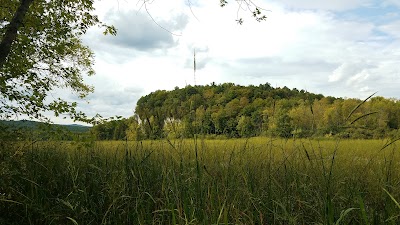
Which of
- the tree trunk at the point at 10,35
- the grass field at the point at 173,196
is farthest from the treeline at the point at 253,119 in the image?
the tree trunk at the point at 10,35

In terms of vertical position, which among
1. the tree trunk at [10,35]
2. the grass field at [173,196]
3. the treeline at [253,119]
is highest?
the tree trunk at [10,35]

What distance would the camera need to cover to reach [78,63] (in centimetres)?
1190

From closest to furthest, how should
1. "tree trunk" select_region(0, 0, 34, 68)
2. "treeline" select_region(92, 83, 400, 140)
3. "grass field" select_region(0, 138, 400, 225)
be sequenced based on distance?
"grass field" select_region(0, 138, 400, 225), "treeline" select_region(92, 83, 400, 140), "tree trunk" select_region(0, 0, 34, 68)

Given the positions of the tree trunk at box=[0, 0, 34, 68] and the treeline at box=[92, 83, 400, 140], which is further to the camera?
the tree trunk at box=[0, 0, 34, 68]

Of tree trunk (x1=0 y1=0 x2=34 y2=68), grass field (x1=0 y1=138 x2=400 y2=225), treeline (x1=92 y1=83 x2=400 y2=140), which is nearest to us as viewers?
grass field (x1=0 y1=138 x2=400 y2=225)

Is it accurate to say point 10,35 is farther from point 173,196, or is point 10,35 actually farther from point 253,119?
point 253,119

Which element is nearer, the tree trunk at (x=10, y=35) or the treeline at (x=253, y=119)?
the treeline at (x=253, y=119)

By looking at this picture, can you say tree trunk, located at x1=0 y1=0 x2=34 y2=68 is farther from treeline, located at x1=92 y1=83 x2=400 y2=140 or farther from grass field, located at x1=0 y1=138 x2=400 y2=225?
treeline, located at x1=92 y1=83 x2=400 y2=140

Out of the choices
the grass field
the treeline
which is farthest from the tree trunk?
the treeline

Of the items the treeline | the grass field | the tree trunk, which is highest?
the tree trunk

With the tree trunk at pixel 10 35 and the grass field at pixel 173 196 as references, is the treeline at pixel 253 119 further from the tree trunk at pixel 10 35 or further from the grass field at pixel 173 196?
the tree trunk at pixel 10 35

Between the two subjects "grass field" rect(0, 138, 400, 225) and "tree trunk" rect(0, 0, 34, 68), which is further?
"tree trunk" rect(0, 0, 34, 68)

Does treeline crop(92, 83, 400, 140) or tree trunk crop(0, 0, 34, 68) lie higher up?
tree trunk crop(0, 0, 34, 68)

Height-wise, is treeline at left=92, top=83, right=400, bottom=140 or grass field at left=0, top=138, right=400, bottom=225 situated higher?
treeline at left=92, top=83, right=400, bottom=140
